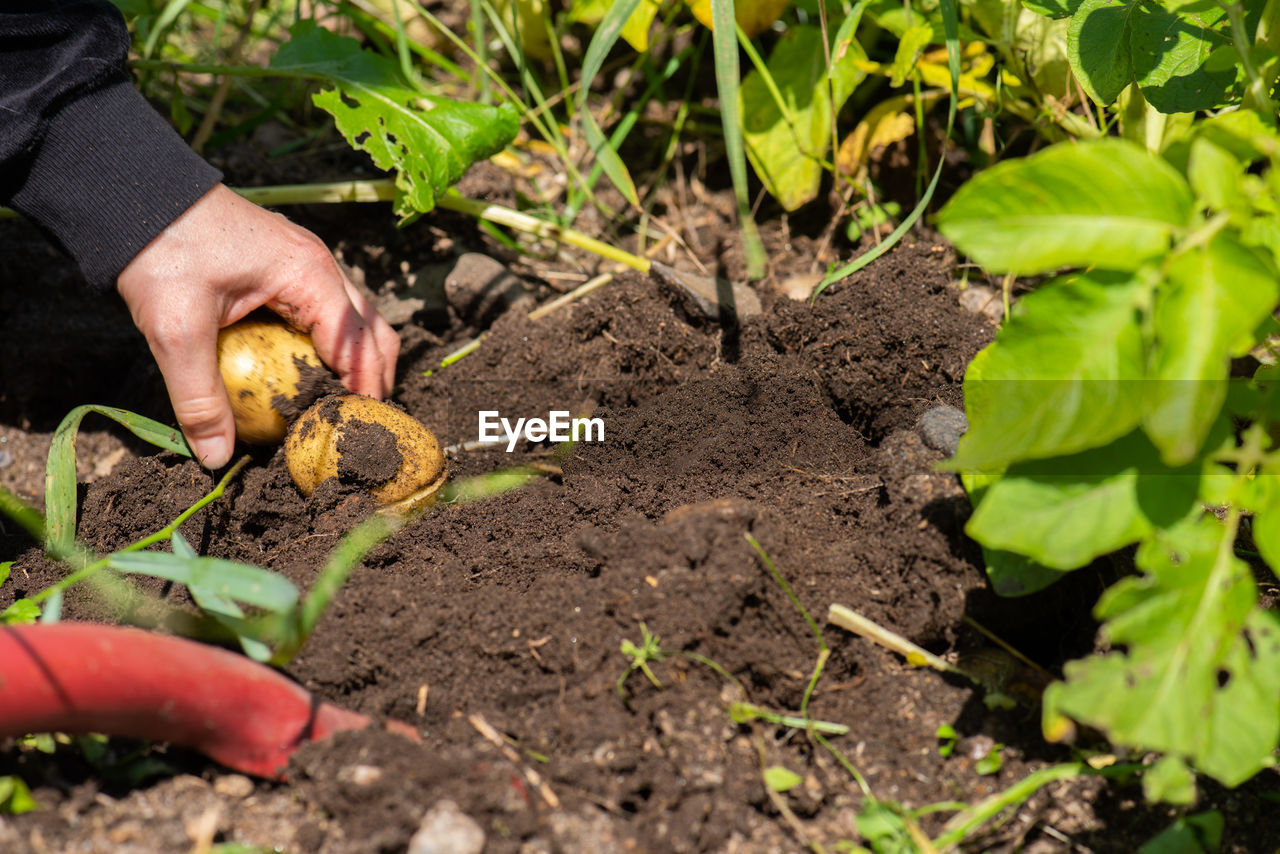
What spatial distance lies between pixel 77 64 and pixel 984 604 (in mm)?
2411

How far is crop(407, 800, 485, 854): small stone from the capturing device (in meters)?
1.29

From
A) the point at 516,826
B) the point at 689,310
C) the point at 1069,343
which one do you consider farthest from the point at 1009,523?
the point at 689,310

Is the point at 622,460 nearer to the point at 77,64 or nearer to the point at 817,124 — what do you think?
the point at 817,124

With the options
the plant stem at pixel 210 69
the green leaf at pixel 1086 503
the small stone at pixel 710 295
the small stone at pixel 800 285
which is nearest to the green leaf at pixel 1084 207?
the green leaf at pixel 1086 503

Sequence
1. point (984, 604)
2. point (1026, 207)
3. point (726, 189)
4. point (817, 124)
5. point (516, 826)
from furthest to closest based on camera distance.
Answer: point (726, 189) < point (817, 124) < point (984, 604) < point (516, 826) < point (1026, 207)

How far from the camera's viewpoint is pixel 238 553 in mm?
2082

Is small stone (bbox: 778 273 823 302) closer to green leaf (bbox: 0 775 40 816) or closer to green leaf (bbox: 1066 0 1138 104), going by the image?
green leaf (bbox: 1066 0 1138 104)

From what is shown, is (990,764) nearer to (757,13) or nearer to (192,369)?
(192,369)

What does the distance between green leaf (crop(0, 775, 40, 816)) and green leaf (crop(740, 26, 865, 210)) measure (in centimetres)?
240

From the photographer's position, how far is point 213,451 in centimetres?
220

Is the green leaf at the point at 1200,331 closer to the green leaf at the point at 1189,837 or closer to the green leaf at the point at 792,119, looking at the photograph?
the green leaf at the point at 1189,837

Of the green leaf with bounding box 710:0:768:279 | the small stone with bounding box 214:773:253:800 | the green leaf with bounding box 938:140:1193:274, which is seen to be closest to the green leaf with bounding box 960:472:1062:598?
the green leaf with bounding box 938:140:1193:274

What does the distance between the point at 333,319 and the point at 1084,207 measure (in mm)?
1804

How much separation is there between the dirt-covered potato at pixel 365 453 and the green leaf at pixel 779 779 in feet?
3.62
